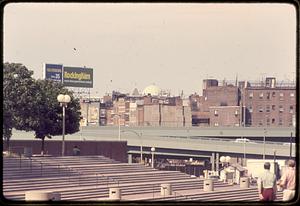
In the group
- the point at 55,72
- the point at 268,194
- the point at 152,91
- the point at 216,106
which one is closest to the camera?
the point at 268,194

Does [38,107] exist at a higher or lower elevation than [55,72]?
lower

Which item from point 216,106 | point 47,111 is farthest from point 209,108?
point 47,111

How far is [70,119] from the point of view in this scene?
42.2m

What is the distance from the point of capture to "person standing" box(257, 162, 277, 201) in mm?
6732

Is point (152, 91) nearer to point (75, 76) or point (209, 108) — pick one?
point (209, 108)

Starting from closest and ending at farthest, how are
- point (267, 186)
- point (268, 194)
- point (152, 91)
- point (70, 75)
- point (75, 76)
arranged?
1. point (268, 194)
2. point (267, 186)
3. point (70, 75)
4. point (75, 76)
5. point (152, 91)

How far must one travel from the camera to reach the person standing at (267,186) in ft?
22.1

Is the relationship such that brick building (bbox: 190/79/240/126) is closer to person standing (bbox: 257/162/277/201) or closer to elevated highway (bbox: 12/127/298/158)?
elevated highway (bbox: 12/127/298/158)

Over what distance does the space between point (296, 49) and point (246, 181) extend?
786 inches

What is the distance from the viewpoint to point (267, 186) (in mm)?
7230

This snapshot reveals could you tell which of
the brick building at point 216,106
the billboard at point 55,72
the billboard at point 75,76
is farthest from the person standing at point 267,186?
the brick building at point 216,106

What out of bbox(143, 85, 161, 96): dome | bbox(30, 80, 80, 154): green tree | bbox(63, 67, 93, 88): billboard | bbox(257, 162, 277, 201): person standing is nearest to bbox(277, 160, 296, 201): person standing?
bbox(257, 162, 277, 201): person standing

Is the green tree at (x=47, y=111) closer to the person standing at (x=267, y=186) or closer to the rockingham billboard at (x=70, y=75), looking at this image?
the person standing at (x=267, y=186)

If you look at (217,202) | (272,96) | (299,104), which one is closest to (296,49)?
(299,104)
